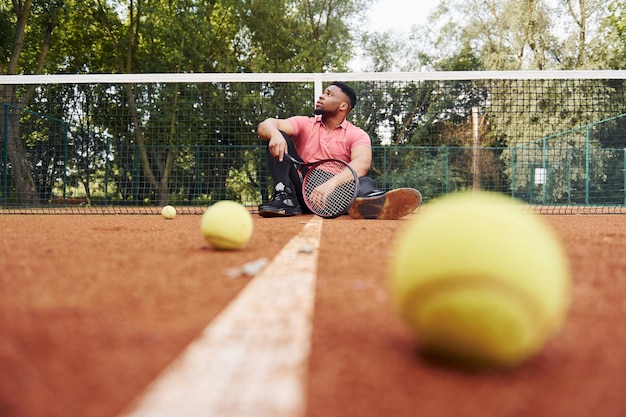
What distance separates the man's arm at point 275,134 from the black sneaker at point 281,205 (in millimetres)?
694

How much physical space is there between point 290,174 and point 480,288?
5.79 m

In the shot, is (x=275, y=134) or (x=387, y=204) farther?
(x=387, y=204)

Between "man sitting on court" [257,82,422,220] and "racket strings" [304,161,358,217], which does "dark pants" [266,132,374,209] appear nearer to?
"man sitting on court" [257,82,422,220]

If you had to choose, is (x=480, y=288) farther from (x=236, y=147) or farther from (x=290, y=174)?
(x=236, y=147)

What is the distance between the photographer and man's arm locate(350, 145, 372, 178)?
6.39 meters

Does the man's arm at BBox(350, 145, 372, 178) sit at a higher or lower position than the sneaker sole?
higher

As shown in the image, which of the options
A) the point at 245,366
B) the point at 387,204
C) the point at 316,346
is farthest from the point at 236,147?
the point at 245,366

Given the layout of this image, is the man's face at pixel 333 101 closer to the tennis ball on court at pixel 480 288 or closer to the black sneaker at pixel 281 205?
the black sneaker at pixel 281 205

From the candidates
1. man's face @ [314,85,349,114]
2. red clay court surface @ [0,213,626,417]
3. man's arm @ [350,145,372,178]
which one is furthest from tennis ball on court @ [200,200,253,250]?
man's face @ [314,85,349,114]

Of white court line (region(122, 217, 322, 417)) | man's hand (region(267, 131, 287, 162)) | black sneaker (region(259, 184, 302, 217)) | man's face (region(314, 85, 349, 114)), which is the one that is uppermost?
man's face (region(314, 85, 349, 114))

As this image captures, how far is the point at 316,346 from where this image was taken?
1395 millimetres

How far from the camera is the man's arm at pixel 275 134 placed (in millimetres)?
5711

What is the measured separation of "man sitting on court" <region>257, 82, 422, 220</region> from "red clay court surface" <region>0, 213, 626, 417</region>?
369 cm

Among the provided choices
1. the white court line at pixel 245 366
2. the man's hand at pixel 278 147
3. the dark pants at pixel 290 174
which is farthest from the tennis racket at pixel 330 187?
the white court line at pixel 245 366
